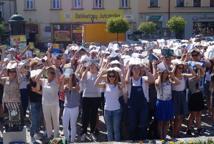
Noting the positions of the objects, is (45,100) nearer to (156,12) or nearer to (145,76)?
(145,76)

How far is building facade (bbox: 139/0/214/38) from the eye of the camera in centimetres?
5138

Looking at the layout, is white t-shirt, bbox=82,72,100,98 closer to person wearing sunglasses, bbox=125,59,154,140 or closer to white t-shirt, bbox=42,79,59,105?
white t-shirt, bbox=42,79,59,105

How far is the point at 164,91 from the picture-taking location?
1002cm

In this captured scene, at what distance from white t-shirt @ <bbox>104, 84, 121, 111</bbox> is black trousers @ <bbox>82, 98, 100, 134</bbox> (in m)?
1.25

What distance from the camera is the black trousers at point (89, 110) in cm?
1084

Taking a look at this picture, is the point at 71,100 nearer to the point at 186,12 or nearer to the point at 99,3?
the point at 99,3

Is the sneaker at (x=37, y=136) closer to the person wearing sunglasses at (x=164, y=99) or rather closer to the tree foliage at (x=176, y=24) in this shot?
the person wearing sunglasses at (x=164, y=99)

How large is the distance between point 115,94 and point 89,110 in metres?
1.57

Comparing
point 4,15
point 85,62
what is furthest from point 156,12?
point 85,62

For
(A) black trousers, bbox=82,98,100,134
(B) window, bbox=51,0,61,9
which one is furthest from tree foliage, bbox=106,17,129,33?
(A) black trousers, bbox=82,98,100,134

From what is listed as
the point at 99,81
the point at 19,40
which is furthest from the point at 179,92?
the point at 19,40

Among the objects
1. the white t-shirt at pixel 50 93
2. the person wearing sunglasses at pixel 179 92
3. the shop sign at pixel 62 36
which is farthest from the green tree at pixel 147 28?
the white t-shirt at pixel 50 93

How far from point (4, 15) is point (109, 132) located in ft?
153

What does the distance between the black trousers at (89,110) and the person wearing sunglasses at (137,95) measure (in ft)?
4.64
